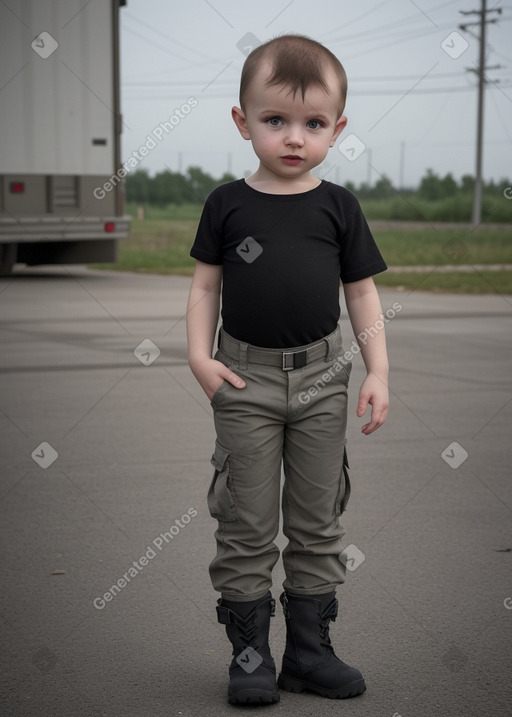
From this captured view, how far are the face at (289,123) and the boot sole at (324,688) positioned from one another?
136 centimetres

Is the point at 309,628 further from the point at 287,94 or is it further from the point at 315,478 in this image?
the point at 287,94

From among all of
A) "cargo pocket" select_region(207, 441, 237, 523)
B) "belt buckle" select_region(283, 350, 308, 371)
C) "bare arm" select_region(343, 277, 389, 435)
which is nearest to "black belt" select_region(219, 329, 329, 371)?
"belt buckle" select_region(283, 350, 308, 371)

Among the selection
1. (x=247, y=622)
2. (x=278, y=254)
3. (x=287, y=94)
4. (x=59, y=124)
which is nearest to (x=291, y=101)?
(x=287, y=94)

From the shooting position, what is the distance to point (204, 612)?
11.8ft

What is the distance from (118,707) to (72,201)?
540 inches

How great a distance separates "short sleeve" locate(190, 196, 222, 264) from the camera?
116 inches

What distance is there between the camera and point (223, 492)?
9.57 ft

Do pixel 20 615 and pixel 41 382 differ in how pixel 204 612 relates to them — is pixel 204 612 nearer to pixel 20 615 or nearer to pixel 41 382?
pixel 20 615

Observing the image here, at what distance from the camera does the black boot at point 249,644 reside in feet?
9.57

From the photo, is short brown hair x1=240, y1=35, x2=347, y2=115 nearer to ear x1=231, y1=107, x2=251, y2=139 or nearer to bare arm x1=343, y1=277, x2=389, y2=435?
ear x1=231, y1=107, x2=251, y2=139

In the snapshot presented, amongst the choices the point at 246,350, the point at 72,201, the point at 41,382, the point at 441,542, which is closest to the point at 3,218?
the point at 72,201

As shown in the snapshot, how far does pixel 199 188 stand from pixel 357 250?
161 feet

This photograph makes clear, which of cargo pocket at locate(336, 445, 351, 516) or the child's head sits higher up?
the child's head

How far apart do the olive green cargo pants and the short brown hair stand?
2.21 ft
